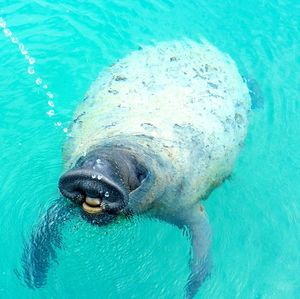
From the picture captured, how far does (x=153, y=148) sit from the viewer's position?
485cm

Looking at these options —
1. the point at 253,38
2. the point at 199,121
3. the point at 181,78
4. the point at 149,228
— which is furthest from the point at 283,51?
the point at 149,228

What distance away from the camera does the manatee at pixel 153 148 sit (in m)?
3.87

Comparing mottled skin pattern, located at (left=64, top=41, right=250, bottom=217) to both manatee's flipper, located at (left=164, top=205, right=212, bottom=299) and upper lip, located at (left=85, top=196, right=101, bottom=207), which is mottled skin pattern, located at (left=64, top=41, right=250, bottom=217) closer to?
manatee's flipper, located at (left=164, top=205, right=212, bottom=299)

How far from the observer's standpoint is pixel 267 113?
8148mm

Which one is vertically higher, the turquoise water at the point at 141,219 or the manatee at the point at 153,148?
the manatee at the point at 153,148

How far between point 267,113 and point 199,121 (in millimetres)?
2691

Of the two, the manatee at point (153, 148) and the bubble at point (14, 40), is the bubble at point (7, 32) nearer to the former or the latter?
the bubble at point (14, 40)

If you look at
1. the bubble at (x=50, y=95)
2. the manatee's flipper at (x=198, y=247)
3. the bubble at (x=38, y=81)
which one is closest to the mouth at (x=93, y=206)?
the manatee's flipper at (x=198, y=247)

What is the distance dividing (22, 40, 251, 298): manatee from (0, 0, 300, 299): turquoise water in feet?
1.20

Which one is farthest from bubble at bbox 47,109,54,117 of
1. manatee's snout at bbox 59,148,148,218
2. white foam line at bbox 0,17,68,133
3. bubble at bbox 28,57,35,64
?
manatee's snout at bbox 59,148,148,218

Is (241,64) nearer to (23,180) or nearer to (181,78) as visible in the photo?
(181,78)

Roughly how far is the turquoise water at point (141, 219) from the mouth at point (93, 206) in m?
1.30

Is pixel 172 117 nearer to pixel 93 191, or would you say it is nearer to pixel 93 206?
pixel 93 206

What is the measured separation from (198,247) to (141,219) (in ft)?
2.86
